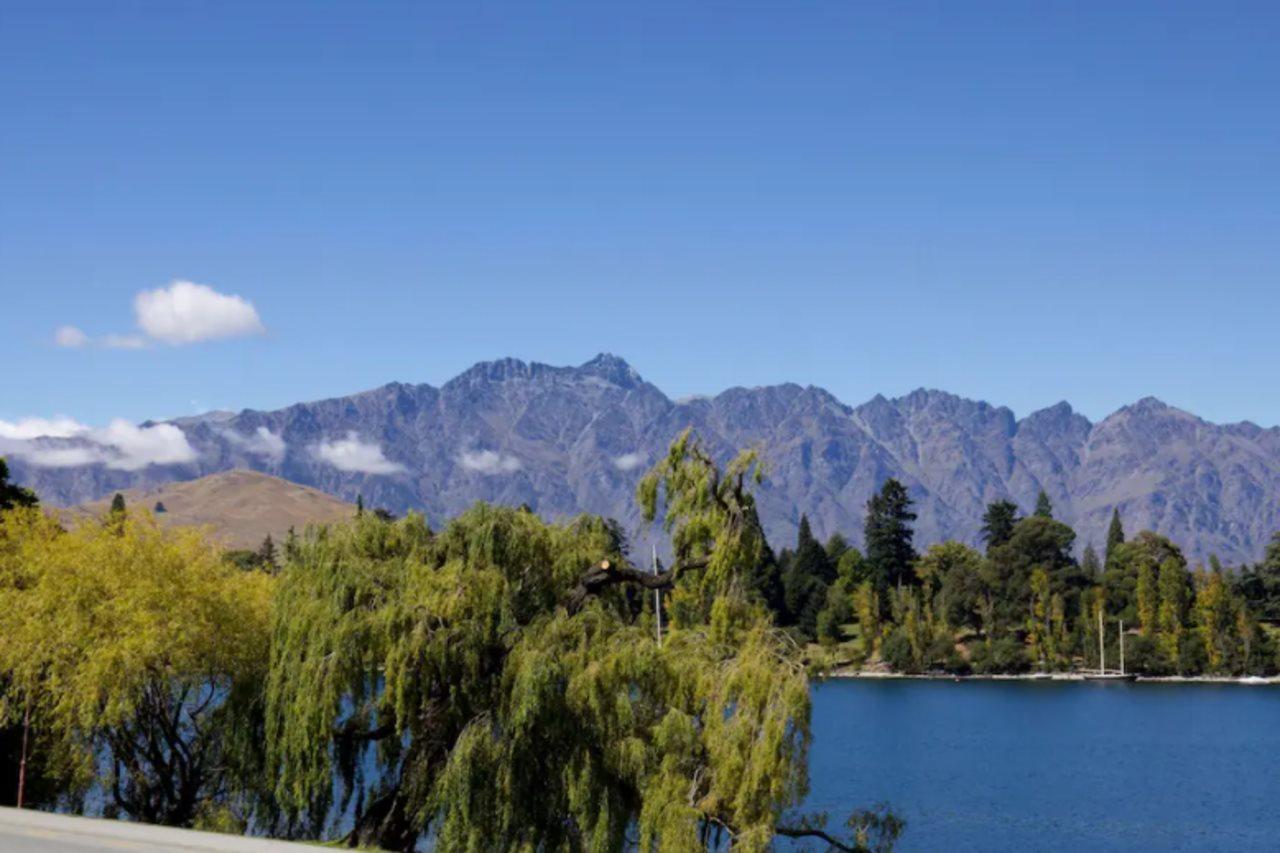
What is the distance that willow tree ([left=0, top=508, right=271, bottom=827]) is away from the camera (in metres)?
29.5

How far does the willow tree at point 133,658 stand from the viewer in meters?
29.5

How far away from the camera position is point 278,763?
2884cm

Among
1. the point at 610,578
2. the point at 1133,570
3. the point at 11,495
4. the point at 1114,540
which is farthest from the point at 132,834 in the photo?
the point at 1114,540

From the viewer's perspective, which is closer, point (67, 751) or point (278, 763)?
point (278, 763)

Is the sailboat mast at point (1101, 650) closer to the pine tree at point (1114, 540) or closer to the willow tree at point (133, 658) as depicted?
the pine tree at point (1114, 540)

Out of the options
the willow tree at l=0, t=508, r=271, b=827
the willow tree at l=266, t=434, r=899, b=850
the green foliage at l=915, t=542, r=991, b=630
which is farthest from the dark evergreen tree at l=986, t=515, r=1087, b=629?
the willow tree at l=0, t=508, r=271, b=827

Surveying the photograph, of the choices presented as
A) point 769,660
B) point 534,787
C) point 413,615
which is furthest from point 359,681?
point 769,660

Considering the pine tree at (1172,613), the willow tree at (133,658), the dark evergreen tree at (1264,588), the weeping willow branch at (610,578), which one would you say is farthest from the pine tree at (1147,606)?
the willow tree at (133,658)

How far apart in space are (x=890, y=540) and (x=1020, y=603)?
20.0 m

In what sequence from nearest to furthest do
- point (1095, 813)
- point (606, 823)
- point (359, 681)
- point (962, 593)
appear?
point (606, 823), point (359, 681), point (1095, 813), point (962, 593)

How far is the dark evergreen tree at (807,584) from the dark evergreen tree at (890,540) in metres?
5.82

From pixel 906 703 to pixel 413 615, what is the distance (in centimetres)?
9084

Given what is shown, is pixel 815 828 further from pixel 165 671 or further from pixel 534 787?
pixel 165 671

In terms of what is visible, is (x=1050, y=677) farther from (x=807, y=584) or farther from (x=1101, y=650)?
(x=807, y=584)
